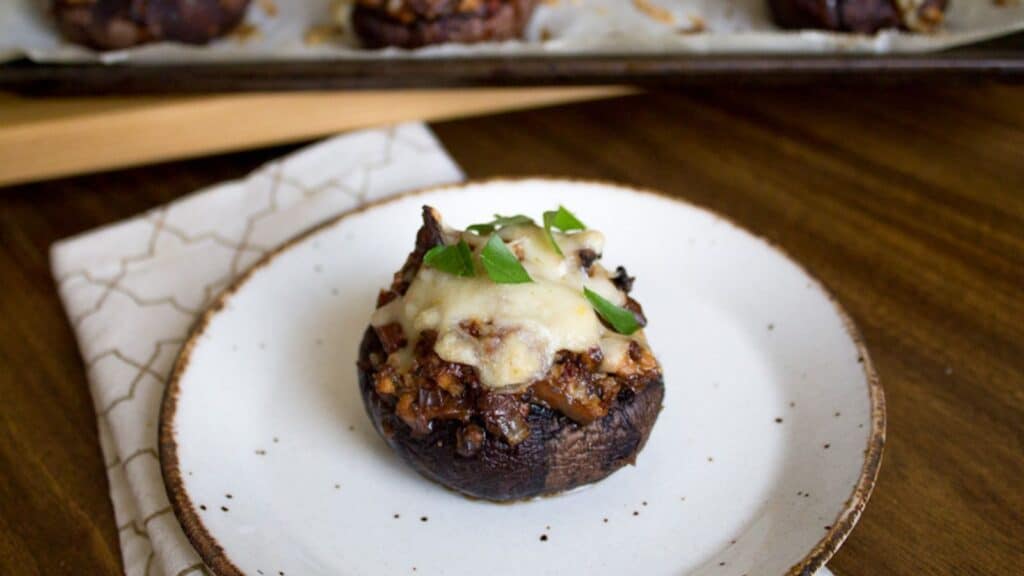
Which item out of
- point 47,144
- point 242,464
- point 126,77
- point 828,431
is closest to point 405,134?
point 126,77

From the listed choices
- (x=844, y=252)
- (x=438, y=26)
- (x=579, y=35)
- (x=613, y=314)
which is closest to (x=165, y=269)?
(x=438, y=26)

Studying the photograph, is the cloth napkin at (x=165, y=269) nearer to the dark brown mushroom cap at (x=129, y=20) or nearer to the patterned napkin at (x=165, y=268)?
the patterned napkin at (x=165, y=268)

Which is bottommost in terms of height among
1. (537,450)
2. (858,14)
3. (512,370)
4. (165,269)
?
(165,269)

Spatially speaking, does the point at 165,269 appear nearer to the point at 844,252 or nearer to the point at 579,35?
the point at 579,35

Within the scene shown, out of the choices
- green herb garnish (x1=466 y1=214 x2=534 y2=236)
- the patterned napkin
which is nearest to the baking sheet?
the patterned napkin

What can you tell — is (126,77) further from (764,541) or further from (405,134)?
(764,541)

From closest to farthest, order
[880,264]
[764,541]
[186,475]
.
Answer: [764,541], [186,475], [880,264]

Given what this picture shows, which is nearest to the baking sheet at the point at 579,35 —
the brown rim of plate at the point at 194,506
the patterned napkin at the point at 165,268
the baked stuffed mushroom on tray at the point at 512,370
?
the patterned napkin at the point at 165,268
